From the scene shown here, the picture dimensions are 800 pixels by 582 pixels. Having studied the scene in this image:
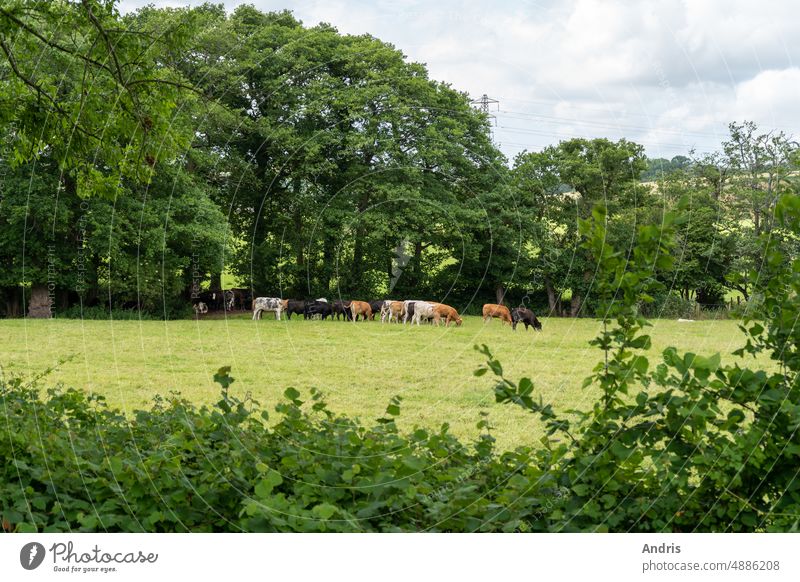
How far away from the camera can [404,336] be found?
49.6ft

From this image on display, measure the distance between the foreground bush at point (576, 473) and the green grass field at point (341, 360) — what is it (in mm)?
3541

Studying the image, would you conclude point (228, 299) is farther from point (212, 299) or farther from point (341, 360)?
point (341, 360)

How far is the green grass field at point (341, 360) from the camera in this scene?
9508 millimetres

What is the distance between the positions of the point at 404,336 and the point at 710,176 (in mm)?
7462

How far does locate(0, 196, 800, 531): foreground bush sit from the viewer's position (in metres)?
3.25

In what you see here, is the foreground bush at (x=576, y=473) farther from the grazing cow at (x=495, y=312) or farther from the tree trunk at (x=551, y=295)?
the grazing cow at (x=495, y=312)

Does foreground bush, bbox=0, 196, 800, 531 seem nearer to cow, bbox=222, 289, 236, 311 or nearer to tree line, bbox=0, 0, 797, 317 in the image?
tree line, bbox=0, 0, 797, 317

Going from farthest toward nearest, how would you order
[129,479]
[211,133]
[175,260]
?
[175,260] < [211,133] < [129,479]

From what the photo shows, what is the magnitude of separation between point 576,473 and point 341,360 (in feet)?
29.8

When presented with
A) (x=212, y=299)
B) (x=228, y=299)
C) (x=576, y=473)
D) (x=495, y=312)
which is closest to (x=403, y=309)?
(x=495, y=312)

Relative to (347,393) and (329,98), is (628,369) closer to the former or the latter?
(329,98)

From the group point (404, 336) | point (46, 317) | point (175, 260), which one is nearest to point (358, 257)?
point (404, 336)

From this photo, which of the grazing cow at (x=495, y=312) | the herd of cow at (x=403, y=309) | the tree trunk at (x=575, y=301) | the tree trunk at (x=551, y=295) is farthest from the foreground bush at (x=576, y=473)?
the grazing cow at (x=495, y=312)

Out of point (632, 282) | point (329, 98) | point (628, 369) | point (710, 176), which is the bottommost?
point (628, 369)
